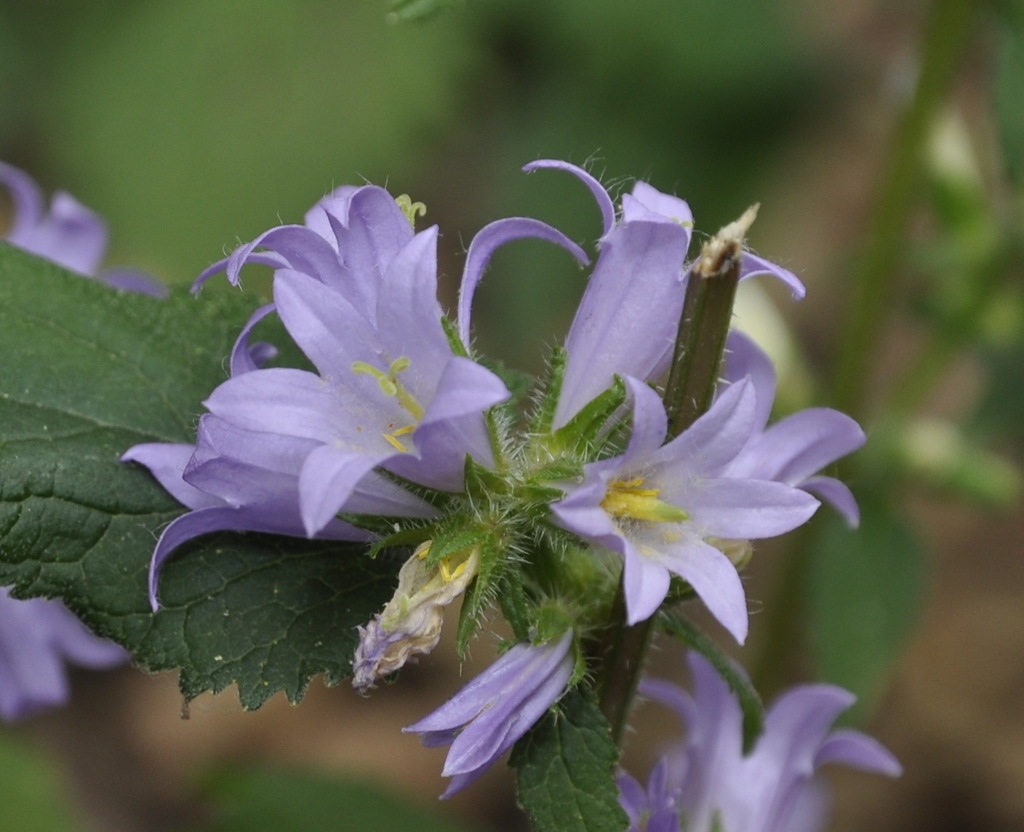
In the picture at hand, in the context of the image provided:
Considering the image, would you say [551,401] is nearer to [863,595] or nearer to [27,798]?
[863,595]

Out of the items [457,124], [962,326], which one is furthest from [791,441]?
[457,124]

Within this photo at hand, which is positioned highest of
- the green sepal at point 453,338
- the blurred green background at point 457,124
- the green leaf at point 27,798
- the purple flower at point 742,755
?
the green sepal at point 453,338

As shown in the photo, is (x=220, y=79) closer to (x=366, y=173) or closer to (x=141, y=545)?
(x=366, y=173)

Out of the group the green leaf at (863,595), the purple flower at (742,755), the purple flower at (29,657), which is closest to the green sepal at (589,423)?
the purple flower at (742,755)

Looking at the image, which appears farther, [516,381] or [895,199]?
[895,199]

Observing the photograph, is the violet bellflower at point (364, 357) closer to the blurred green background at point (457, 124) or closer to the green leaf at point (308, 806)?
the green leaf at point (308, 806)

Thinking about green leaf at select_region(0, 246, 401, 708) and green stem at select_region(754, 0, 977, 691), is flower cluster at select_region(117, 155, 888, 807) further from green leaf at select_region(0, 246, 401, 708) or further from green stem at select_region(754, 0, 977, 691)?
green stem at select_region(754, 0, 977, 691)
